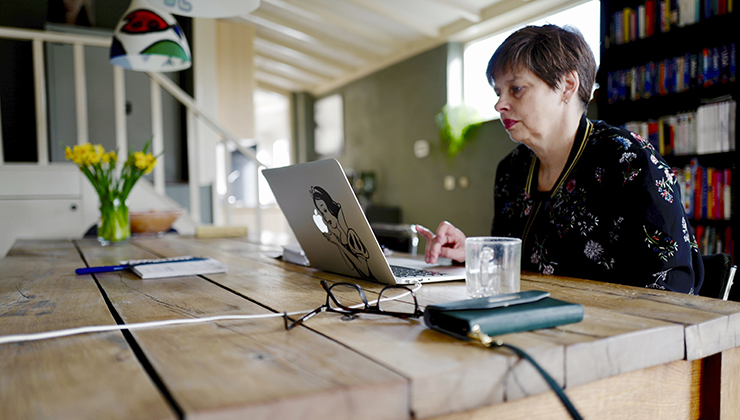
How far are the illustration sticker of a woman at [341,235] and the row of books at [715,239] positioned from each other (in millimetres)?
2628

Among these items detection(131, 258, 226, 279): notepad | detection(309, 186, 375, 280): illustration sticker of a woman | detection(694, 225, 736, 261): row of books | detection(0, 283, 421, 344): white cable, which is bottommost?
detection(694, 225, 736, 261): row of books

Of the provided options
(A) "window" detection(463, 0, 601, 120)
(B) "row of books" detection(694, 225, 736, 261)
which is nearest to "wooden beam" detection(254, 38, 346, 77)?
(A) "window" detection(463, 0, 601, 120)

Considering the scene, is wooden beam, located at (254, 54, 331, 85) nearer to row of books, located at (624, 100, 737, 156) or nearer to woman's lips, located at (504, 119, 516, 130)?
row of books, located at (624, 100, 737, 156)

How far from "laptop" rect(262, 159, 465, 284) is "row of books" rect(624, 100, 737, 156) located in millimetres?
2328

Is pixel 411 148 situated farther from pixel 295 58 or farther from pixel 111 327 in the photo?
pixel 111 327

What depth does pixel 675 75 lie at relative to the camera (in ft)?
9.54

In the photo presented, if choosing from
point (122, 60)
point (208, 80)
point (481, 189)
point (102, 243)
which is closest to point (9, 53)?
point (208, 80)

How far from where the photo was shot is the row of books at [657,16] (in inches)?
106

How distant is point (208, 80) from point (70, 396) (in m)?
4.10

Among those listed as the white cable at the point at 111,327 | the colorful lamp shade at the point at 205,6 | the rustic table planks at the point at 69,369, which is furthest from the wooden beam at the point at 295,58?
the white cable at the point at 111,327

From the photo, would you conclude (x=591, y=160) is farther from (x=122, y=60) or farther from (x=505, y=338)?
(x=122, y=60)

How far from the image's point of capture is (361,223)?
86 centimetres

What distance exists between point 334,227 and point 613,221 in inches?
25.1

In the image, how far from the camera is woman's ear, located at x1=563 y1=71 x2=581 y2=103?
1253mm
